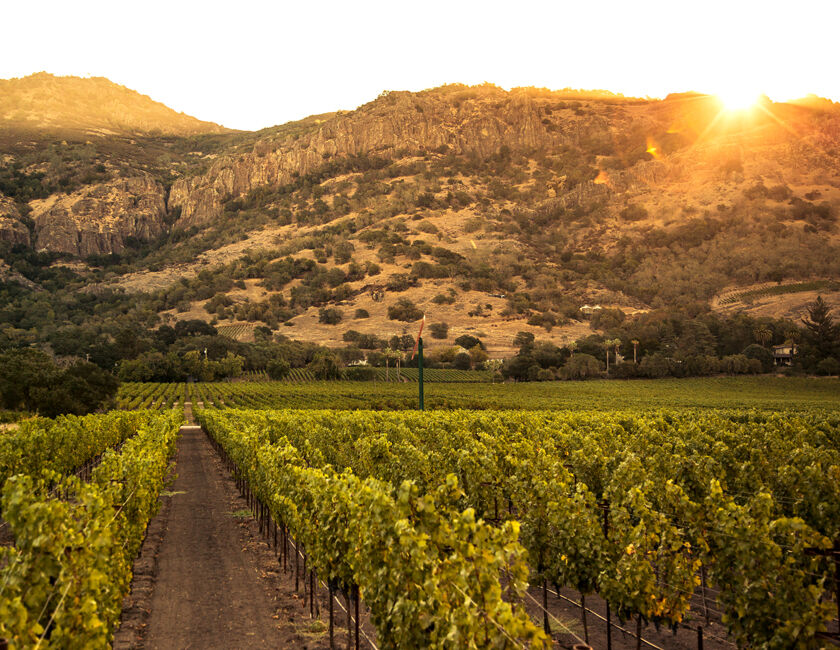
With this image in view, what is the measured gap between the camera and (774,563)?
11367 millimetres

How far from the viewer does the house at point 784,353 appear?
13462cm

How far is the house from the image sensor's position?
13462 cm

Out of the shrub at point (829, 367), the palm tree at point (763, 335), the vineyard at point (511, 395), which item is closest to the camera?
the vineyard at point (511, 395)

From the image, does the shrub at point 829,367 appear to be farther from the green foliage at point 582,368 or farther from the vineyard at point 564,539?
the vineyard at point 564,539

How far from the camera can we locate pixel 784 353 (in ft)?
452

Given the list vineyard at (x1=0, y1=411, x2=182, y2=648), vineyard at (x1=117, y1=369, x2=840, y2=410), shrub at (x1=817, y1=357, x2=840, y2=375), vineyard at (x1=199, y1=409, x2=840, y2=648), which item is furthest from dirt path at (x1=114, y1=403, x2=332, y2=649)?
shrub at (x1=817, y1=357, x2=840, y2=375)

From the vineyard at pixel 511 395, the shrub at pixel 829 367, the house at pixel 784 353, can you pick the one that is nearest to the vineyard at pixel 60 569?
the vineyard at pixel 511 395

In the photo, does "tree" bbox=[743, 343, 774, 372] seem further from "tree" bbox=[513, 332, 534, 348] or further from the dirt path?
the dirt path

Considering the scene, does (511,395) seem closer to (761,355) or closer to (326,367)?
(326,367)

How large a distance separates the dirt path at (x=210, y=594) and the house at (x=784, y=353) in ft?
425

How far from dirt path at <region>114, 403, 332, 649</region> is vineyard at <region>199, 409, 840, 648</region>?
5.77ft

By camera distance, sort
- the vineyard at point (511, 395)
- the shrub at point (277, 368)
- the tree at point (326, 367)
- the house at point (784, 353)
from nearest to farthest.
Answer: the vineyard at point (511, 395)
the house at point (784, 353)
the tree at point (326, 367)
the shrub at point (277, 368)

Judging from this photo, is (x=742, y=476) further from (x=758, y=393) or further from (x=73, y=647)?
(x=758, y=393)

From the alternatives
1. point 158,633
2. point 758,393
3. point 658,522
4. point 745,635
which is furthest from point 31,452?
point 758,393
